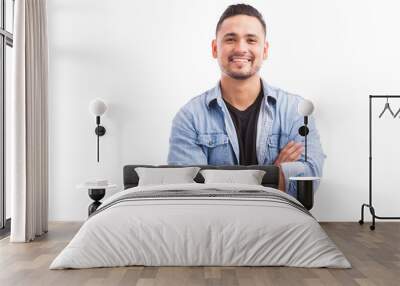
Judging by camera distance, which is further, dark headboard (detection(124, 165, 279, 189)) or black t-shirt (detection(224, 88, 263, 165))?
black t-shirt (detection(224, 88, 263, 165))

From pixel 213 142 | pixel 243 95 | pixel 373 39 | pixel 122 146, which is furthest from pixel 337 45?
pixel 122 146

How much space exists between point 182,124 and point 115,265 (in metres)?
3.06

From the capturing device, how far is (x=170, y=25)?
23.6ft

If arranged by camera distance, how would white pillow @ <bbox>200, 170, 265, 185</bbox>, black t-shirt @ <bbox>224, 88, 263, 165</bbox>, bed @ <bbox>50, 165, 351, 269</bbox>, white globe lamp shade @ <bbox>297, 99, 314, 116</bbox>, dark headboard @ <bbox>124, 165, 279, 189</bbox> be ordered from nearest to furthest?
bed @ <bbox>50, 165, 351, 269</bbox>
white pillow @ <bbox>200, 170, 265, 185</bbox>
dark headboard @ <bbox>124, 165, 279, 189</bbox>
white globe lamp shade @ <bbox>297, 99, 314, 116</bbox>
black t-shirt @ <bbox>224, 88, 263, 165</bbox>

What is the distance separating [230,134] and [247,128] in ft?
0.76

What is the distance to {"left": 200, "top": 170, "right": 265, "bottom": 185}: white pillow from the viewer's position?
639 cm

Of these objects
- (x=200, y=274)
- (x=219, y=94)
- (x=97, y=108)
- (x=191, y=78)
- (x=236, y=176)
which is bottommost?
(x=200, y=274)

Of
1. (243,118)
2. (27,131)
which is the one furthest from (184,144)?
(27,131)

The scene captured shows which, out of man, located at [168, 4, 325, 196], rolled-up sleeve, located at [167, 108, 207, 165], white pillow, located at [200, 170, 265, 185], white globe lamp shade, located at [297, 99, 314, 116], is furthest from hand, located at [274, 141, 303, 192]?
rolled-up sleeve, located at [167, 108, 207, 165]

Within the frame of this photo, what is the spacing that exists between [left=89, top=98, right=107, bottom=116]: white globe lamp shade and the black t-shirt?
1.54m

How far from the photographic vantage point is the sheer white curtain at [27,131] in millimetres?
5703

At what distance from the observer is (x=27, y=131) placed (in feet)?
19.1

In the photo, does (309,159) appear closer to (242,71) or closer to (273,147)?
(273,147)

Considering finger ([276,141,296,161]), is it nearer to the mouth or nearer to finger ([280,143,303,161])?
finger ([280,143,303,161])
